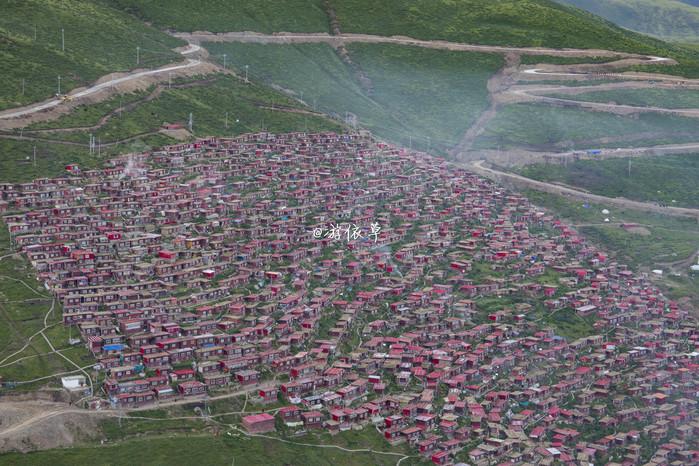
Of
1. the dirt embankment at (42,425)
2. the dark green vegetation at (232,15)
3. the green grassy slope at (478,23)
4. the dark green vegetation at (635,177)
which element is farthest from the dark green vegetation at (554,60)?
the dirt embankment at (42,425)

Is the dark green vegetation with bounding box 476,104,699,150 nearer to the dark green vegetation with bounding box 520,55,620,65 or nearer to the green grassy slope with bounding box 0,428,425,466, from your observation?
the dark green vegetation with bounding box 520,55,620,65

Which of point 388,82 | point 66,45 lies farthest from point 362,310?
point 388,82

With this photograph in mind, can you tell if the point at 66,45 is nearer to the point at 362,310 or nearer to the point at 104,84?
the point at 104,84

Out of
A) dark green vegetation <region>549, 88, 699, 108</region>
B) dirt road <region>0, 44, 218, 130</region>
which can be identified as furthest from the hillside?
dark green vegetation <region>549, 88, 699, 108</region>

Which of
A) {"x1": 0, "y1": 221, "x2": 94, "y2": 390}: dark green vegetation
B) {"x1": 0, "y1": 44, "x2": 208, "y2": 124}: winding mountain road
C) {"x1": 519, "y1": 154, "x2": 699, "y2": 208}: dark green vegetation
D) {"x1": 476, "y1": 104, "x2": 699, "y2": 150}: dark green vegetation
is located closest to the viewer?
{"x1": 0, "y1": 221, "x2": 94, "y2": 390}: dark green vegetation

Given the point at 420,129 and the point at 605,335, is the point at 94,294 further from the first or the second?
the point at 420,129

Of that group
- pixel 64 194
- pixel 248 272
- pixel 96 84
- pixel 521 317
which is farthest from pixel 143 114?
pixel 521 317
